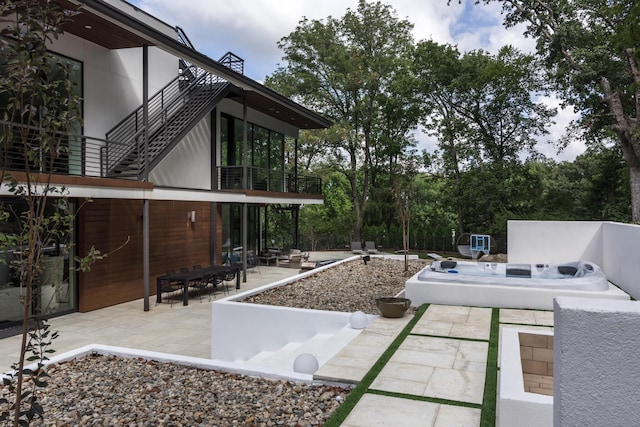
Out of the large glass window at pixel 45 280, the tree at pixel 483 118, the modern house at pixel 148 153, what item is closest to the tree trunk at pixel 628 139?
the tree at pixel 483 118

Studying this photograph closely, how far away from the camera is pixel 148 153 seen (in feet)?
38.1

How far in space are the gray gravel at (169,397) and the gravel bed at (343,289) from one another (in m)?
3.58

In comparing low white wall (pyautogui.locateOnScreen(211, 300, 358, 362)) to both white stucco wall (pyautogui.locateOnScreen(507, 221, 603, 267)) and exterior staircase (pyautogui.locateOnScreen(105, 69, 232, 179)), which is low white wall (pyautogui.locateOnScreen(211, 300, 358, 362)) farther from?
white stucco wall (pyautogui.locateOnScreen(507, 221, 603, 267))

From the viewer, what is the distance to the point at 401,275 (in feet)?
41.2

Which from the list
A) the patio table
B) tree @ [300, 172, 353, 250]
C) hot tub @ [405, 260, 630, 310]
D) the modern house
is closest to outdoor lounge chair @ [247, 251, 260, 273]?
the modern house

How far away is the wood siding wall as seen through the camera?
34.4ft

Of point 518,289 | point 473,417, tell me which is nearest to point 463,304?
point 518,289

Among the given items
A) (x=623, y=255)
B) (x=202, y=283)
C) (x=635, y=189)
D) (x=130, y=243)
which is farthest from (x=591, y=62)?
(x=130, y=243)

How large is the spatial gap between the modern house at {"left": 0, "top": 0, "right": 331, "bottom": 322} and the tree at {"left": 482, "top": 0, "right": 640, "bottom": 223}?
10732 millimetres

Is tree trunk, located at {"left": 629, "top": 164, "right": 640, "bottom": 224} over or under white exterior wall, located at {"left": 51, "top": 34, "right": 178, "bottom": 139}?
under

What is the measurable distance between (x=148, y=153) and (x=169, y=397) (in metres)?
8.24

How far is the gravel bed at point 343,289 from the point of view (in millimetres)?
8930

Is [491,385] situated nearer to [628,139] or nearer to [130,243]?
[130,243]

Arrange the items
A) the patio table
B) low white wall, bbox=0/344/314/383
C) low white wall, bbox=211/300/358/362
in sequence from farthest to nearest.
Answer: the patio table, low white wall, bbox=211/300/358/362, low white wall, bbox=0/344/314/383
